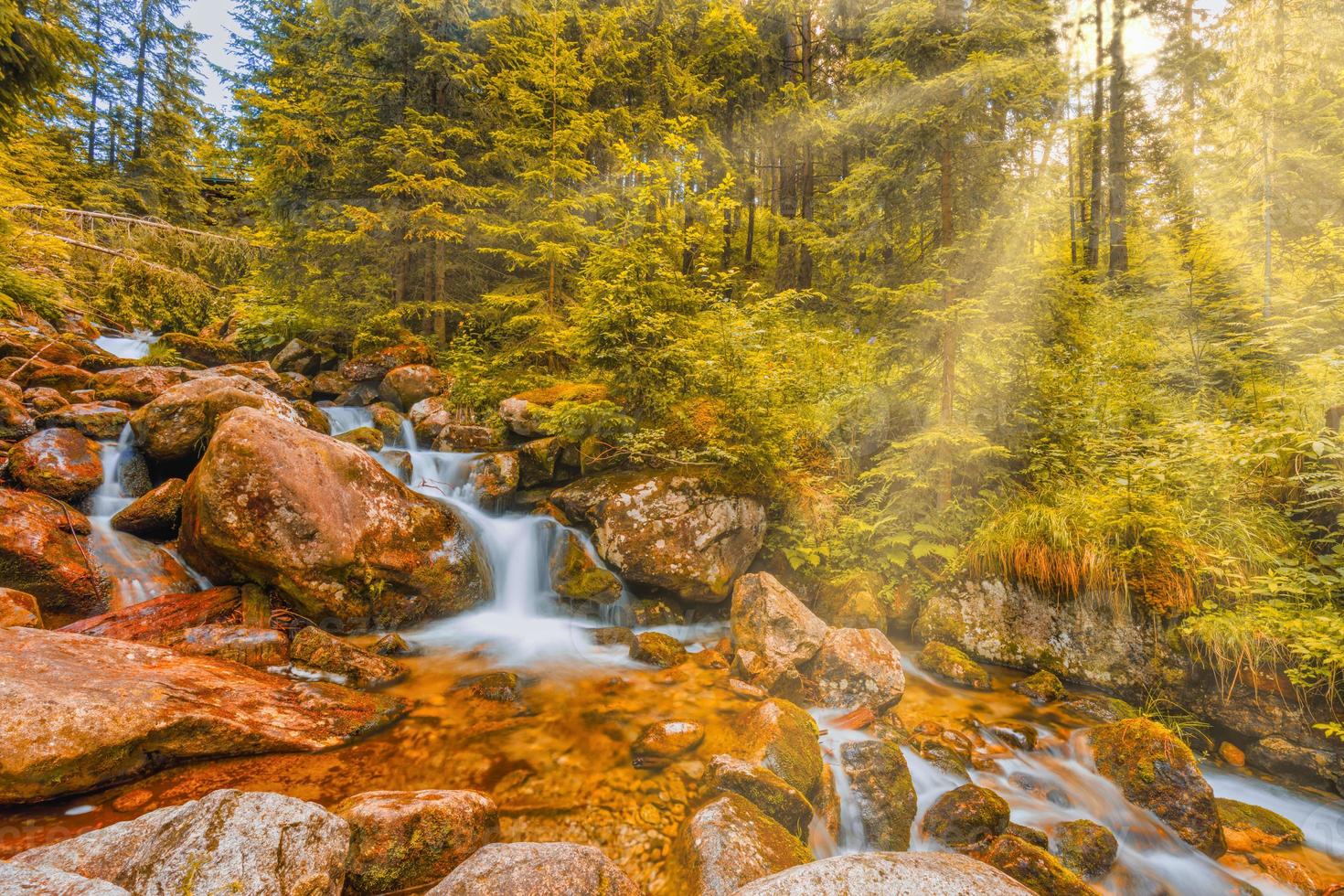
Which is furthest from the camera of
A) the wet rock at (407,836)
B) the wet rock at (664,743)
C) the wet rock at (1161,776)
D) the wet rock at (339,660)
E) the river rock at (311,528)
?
the river rock at (311,528)

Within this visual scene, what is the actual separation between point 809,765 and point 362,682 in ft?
15.0

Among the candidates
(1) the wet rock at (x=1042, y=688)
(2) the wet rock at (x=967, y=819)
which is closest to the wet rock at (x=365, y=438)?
(2) the wet rock at (x=967, y=819)

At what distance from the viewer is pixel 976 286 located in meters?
6.69

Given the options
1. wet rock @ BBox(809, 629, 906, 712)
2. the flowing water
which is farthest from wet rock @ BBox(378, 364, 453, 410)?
wet rock @ BBox(809, 629, 906, 712)

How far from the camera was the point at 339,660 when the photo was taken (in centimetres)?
538

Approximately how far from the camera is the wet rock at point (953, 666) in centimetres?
588

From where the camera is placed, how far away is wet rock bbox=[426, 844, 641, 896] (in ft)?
8.61

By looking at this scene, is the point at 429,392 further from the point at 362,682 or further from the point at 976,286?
the point at 976,286

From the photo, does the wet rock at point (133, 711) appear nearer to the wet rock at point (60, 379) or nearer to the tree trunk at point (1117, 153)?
the wet rock at point (60, 379)

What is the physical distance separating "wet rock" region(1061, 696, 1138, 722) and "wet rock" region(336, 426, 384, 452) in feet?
36.7

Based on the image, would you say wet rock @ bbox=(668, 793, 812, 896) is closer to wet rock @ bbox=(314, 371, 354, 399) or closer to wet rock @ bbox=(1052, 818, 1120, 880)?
wet rock @ bbox=(1052, 818, 1120, 880)

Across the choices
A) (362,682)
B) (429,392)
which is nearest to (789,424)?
(362,682)

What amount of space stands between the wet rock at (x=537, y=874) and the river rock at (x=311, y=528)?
14.7ft

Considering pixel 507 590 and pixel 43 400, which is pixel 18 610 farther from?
pixel 43 400
